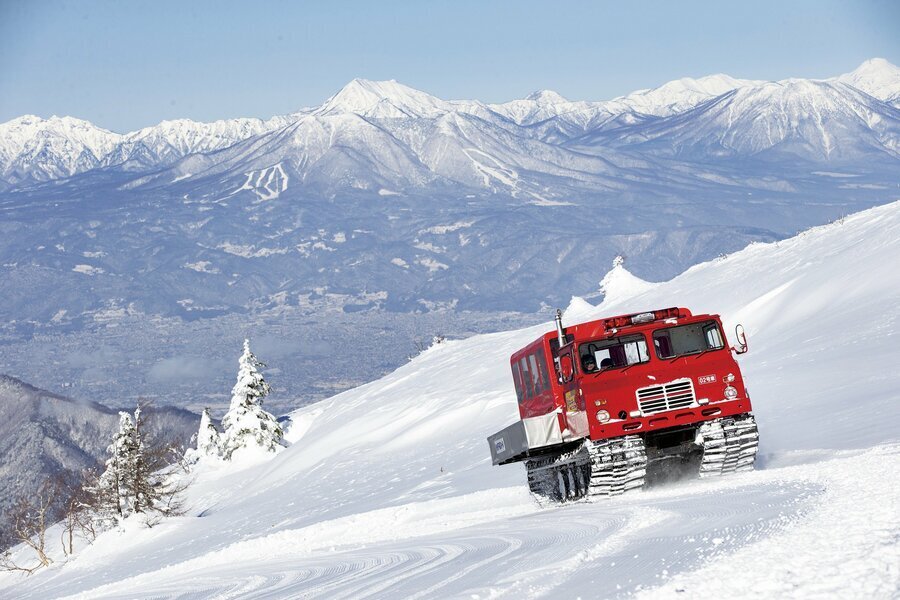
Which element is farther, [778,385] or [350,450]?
[350,450]

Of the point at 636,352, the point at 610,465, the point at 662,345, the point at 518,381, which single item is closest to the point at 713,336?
the point at 662,345

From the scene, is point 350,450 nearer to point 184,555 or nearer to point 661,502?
point 184,555

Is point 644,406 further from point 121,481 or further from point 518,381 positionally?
point 121,481

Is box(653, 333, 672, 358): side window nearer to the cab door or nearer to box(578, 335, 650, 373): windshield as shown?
box(578, 335, 650, 373): windshield

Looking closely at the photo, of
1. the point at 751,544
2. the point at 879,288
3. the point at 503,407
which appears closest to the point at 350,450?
the point at 503,407

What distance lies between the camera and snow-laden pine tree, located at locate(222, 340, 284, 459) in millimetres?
79125

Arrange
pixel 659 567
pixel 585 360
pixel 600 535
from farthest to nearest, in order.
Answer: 1. pixel 585 360
2. pixel 600 535
3. pixel 659 567

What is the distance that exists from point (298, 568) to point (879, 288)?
26.4 m

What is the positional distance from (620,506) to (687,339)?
12.9ft

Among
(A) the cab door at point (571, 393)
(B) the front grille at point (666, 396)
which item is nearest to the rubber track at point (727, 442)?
(B) the front grille at point (666, 396)

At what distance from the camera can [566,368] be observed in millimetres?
19766

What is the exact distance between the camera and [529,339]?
6750 cm

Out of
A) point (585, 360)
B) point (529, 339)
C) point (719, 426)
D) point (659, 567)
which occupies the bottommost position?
point (659, 567)

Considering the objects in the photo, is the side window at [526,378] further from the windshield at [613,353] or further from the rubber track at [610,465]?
the windshield at [613,353]
